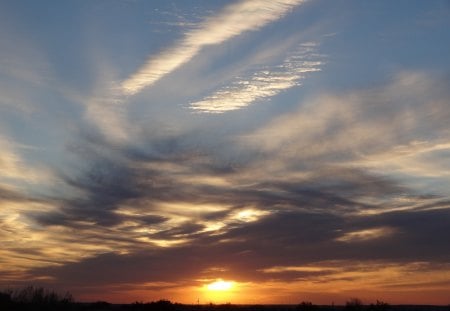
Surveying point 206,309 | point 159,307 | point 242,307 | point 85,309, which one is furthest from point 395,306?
point 85,309

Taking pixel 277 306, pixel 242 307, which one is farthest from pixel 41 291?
pixel 277 306

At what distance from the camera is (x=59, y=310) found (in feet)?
136

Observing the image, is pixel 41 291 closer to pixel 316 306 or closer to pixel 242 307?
pixel 242 307

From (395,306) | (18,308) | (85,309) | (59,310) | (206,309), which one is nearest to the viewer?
(18,308)

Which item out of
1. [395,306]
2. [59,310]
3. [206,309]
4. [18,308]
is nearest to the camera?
[18,308]

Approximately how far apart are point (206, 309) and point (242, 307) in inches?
153

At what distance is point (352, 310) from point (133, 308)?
1725cm

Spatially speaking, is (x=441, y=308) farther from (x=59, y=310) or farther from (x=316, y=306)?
(x=59, y=310)

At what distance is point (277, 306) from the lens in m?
53.7

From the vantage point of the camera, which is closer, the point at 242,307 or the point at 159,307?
the point at 159,307

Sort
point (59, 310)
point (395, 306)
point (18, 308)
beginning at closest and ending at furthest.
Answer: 1. point (18, 308)
2. point (59, 310)
3. point (395, 306)

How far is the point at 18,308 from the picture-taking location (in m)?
38.7

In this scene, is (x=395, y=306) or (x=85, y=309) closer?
(x=85, y=309)

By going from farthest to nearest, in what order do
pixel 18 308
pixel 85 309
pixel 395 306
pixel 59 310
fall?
pixel 395 306 → pixel 85 309 → pixel 59 310 → pixel 18 308
